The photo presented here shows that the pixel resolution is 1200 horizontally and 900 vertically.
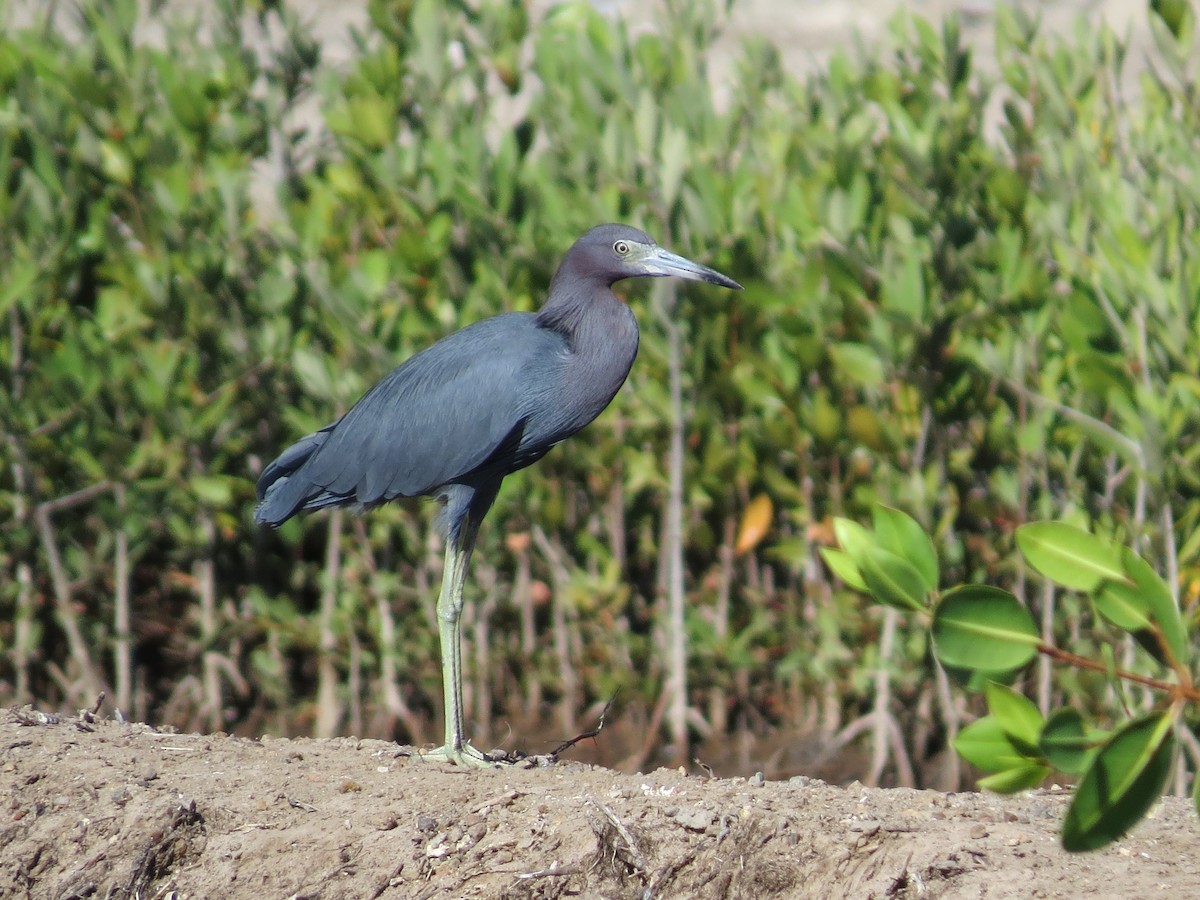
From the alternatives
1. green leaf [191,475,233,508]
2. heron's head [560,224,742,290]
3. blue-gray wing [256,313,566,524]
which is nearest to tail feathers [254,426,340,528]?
blue-gray wing [256,313,566,524]

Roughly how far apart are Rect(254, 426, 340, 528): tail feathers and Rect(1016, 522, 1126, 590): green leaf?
131 inches

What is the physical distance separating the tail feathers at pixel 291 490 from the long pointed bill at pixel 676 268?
1356mm

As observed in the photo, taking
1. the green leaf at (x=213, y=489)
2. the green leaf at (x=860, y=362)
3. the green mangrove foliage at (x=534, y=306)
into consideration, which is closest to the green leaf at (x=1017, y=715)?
the green mangrove foliage at (x=534, y=306)

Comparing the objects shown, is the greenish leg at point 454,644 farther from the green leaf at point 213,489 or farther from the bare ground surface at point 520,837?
the green leaf at point 213,489

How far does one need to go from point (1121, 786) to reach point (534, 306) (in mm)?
4701

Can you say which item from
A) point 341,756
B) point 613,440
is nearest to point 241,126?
point 613,440

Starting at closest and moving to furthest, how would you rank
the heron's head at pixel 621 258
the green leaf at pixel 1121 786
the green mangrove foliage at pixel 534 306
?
1. the green leaf at pixel 1121 786
2. the heron's head at pixel 621 258
3. the green mangrove foliage at pixel 534 306

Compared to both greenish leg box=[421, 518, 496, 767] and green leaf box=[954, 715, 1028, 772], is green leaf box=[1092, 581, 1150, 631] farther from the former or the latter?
greenish leg box=[421, 518, 496, 767]

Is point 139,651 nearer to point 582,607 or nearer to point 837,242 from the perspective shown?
point 582,607

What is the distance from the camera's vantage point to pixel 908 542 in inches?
97.7

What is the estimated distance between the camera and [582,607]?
6.56m

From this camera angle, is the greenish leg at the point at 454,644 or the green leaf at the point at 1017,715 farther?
the greenish leg at the point at 454,644

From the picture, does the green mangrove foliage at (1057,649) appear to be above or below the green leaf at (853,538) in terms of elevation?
below

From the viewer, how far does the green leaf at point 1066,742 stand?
242 cm
